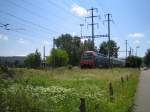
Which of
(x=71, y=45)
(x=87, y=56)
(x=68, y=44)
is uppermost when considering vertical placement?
(x=68, y=44)

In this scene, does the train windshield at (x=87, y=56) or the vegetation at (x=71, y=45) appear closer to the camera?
the train windshield at (x=87, y=56)

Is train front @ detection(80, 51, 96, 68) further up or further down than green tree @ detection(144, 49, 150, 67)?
further down

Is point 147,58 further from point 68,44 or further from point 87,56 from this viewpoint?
point 87,56

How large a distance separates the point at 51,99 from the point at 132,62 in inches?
4176

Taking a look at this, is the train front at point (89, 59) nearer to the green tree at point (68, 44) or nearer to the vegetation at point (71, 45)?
the vegetation at point (71, 45)

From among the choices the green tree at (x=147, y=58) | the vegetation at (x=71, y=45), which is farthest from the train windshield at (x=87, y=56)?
the green tree at (x=147, y=58)

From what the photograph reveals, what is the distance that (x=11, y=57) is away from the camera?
172m

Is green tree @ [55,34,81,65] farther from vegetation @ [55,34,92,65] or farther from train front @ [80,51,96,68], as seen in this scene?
train front @ [80,51,96,68]

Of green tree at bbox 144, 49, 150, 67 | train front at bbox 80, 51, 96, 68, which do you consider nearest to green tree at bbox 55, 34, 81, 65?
green tree at bbox 144, 49, 150, 67

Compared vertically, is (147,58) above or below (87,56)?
above

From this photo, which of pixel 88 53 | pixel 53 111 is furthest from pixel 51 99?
pixel 88 53

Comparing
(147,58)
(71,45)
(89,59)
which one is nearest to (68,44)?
(71,45)

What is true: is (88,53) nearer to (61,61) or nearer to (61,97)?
(61,97)

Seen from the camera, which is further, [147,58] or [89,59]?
[147,58]
